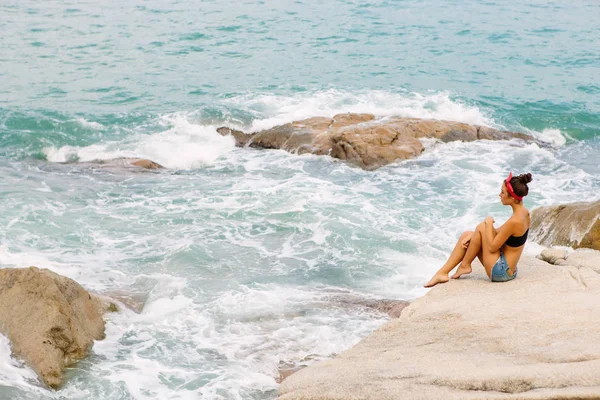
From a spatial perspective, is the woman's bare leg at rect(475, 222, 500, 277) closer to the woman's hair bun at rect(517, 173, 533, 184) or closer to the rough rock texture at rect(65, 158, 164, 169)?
the woman's hair bun at rect(517, 173, 533, 184)

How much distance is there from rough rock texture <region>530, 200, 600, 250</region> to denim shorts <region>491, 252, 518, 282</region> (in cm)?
334

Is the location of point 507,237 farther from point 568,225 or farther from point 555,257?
point 568,225

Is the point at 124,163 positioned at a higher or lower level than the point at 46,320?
lower

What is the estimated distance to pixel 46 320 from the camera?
864cm

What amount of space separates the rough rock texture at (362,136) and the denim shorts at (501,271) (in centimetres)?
887

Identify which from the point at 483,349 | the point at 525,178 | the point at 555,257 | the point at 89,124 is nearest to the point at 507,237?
the point at 525,178

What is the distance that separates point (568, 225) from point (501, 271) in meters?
3.91

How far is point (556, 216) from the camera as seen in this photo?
11.8 m

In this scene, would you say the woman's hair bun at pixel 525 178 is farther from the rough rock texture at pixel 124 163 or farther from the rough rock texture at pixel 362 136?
the rough rock texture at pixel 124 163

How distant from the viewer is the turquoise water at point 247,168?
9.62 metres

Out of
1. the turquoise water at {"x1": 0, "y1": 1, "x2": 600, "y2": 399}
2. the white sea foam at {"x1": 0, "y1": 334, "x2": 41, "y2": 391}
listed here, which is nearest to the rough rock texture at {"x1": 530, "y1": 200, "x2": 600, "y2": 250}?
the turquoise water at {"x1": 0, "y1": 1, "x2": 600, "y2": 399}

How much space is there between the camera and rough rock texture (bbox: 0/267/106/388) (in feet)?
27.7

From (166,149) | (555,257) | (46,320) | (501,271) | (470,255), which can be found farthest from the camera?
(166,149)

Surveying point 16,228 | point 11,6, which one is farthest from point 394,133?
point 11,6
